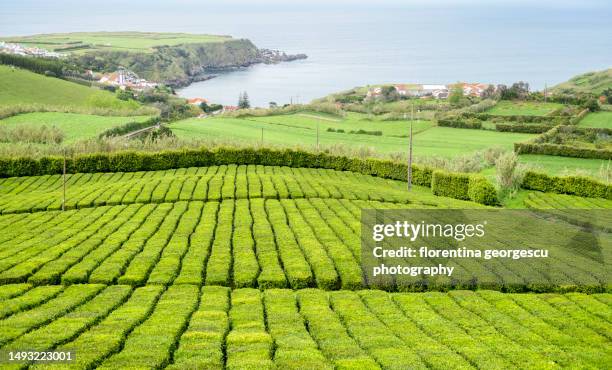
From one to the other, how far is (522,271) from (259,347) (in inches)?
539

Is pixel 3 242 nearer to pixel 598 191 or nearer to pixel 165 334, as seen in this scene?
pixel 165 334

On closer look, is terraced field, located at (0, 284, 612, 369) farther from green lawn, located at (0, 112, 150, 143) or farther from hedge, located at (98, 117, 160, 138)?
green lawn, located at (0, 112, 150, 143)

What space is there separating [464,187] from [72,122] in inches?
2105

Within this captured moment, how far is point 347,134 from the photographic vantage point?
87.8 m

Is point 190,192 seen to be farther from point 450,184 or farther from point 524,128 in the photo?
point 524,128

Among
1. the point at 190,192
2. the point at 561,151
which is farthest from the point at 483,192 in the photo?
the point at 190,192

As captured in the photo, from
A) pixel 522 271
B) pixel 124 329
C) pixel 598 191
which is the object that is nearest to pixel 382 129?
pixel 598 191

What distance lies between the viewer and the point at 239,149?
204 ft

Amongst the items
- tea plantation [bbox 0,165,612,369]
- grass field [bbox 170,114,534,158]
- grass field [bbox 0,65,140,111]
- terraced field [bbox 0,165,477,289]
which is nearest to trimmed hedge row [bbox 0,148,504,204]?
grass field [bbox 170,114,534,158]

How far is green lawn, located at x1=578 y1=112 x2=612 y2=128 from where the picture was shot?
81625 mm

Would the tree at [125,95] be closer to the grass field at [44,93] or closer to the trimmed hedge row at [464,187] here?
the grass field at [44,93]

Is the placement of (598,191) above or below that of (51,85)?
below

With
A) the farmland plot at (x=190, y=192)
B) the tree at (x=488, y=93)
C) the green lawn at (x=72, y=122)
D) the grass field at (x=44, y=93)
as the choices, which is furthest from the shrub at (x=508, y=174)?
the grass field at (x=44, y=93)

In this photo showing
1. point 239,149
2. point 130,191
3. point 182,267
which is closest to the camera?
point 182,267
